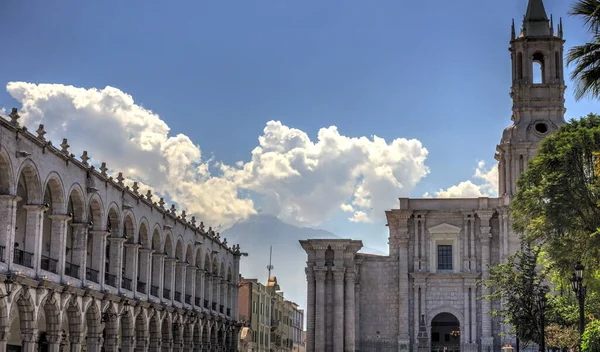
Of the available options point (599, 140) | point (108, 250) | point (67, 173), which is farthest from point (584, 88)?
point (108, 250)

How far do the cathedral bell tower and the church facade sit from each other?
0.07 meters

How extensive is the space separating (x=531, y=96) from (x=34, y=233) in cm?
4566

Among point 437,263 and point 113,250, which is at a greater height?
point 437,263

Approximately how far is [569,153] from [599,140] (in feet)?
4.63

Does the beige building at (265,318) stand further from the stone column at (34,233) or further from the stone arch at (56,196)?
the stone column at (34,233)

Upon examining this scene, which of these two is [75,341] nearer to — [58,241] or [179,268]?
[58,241]

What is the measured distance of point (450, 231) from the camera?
69.9 meters

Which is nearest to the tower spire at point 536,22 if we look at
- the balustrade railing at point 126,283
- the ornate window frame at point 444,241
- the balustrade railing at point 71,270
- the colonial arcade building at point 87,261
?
the ornate window frame at point 444,241

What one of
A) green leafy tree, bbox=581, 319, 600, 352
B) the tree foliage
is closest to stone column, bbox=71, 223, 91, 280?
the tree foliage

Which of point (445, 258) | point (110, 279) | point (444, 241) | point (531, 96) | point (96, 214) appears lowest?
point (110, 279)

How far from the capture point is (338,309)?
227 ft

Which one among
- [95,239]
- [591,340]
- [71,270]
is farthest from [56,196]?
[591,340]

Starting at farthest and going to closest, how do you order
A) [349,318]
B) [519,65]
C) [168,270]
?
1. [519,65]
2. [349,318]
3. [168,270]

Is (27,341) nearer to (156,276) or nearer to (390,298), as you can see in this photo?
(156,276)
